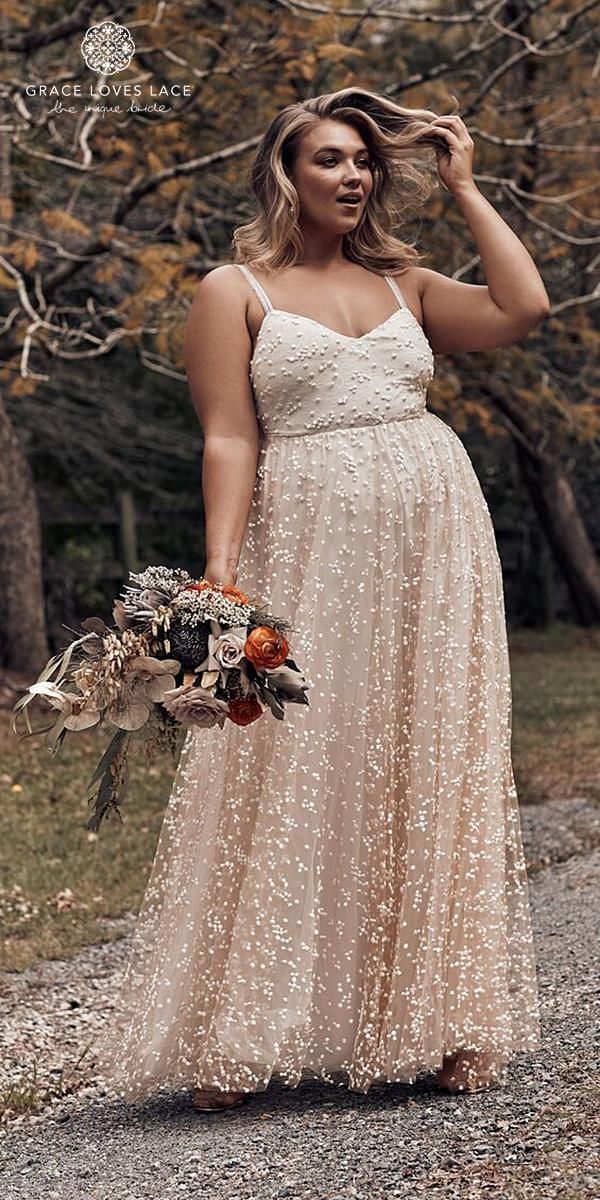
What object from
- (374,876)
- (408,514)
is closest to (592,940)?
(374,876)

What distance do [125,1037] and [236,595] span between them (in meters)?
1.10

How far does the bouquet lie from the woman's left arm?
87cm

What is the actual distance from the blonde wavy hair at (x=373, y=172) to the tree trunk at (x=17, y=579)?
759 centimetres

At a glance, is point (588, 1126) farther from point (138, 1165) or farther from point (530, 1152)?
point (138, 1165)

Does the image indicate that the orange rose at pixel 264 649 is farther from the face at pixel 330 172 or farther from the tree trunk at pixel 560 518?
the tree trunk at pixel 560 518

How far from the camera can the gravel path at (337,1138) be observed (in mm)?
3094

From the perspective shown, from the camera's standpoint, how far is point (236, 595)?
3.38 m

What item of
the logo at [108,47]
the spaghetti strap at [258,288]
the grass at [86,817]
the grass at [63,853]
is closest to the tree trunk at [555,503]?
the grass at [86,817]

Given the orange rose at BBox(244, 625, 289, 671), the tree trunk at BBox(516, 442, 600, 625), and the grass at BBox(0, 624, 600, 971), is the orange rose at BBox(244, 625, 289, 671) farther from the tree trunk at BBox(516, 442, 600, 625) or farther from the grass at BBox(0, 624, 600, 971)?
the tree trunk at BBox(516, 442, 600, 625)

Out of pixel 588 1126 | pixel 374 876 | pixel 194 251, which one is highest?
pixel 194 251

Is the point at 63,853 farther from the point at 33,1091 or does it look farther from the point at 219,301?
the point at 219,301

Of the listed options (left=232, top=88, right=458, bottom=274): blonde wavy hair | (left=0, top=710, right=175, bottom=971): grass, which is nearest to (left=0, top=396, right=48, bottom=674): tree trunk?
(left=0, top=710, right=175, bottom=971): grass

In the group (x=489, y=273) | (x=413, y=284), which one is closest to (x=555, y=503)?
(x=413, y=284)

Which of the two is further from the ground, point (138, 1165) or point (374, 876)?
point (374, 876)
